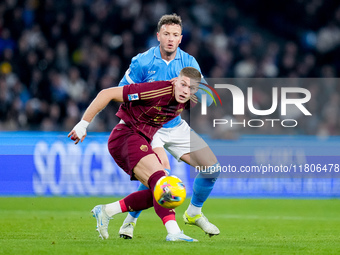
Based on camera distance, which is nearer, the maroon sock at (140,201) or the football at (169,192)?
the football at (169,192)

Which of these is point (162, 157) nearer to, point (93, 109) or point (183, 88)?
point (183, 88)

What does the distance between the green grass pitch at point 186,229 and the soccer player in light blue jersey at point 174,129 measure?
0.50 m

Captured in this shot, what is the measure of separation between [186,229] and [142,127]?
2470mm

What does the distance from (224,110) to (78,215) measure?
4783mm

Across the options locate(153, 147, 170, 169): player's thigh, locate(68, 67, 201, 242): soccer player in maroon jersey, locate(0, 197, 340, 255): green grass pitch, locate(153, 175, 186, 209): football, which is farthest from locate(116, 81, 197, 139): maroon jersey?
locate(0, 197, 340, 255): green grass pitch

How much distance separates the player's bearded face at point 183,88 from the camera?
22.6 feet

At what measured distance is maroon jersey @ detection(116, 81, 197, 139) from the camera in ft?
22.5

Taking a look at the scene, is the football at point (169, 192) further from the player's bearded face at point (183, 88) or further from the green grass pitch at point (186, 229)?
the player's bearded face at point (183, 88)

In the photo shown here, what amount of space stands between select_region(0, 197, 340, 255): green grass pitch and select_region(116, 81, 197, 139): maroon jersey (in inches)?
50.2

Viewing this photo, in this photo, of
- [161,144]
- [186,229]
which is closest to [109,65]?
[186,229]

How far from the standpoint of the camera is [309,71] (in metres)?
17.0

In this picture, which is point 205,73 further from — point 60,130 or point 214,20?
point 60,130

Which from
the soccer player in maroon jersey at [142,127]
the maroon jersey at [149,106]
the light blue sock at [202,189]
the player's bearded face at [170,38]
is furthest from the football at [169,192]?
the player's bearded face at [170,38]

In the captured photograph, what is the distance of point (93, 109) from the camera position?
6.66 metres
